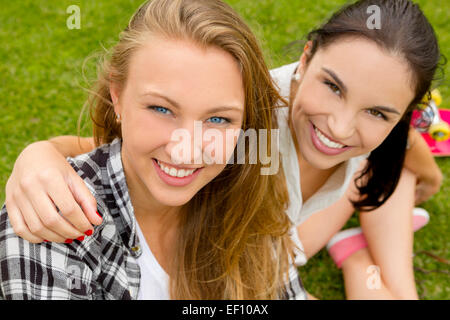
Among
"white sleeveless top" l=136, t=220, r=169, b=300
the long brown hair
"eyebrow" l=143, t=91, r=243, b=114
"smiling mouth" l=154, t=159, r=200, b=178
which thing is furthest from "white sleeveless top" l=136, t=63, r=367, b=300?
"eyebrow" l=143, t=91, r=243, b=114

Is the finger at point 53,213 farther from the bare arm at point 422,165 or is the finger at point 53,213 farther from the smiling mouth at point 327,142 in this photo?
the bare arm at point 422,165

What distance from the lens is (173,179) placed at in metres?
1.41

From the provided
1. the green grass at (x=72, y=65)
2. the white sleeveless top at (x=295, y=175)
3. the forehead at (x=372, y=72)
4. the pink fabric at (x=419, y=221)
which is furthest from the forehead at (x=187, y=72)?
the pink fabric at (x=419, y=221)

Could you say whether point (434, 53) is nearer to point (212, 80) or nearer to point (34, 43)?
point (212, 80)

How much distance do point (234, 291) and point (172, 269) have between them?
0.27m

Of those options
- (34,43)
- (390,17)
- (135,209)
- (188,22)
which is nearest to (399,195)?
(390,17)

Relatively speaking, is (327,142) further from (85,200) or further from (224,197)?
(85,200)

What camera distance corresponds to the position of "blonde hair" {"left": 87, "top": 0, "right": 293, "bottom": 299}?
1.33 m

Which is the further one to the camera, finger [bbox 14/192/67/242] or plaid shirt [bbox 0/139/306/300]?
plaid shirt [bbox 0/139/306/300]

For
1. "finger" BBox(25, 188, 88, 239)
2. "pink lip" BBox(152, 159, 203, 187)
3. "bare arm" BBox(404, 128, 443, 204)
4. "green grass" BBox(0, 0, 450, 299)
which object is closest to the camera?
"finger" BBox(25, 188, 88, 239)

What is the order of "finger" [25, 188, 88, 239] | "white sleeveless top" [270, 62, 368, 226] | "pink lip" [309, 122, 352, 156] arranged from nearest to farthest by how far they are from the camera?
1. "finger" [25, 188, 88, 239]
2. "pink lip" [309, 122, 352, 156]
3. "white sleeveless top" [270, 62, 368, 226]

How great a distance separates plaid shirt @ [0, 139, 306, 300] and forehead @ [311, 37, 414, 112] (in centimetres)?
83

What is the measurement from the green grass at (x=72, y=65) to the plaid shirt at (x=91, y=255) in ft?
4.23

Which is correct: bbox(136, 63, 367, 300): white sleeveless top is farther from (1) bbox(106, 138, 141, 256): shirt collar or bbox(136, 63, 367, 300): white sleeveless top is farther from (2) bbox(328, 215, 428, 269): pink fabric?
(2) bbox(328, 215, 428, 269): pink fabric
